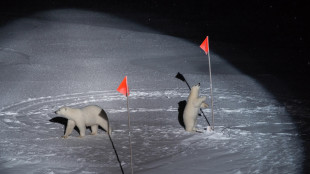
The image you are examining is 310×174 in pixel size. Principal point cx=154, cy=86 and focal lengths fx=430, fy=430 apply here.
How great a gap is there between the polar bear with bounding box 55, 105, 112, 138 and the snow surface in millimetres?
159

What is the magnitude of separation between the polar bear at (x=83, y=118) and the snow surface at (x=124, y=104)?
159mm

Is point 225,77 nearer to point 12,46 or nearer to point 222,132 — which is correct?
point 222,132

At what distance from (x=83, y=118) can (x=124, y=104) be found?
1.92 meters

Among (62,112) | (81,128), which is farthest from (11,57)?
(81,128)

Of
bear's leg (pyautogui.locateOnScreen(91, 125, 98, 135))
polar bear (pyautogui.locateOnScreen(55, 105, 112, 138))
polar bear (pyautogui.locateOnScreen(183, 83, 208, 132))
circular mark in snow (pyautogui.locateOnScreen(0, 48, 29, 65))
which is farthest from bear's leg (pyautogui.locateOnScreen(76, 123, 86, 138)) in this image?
circular mark in snow (pyautogui.locateOnScreen(0, 48, 29, 65))

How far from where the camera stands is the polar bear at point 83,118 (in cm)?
670

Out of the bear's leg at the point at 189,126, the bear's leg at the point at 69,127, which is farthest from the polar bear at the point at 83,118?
the bear's leg at the point at 189,126

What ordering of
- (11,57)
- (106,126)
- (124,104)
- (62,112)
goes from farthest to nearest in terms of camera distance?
(11,57)
(124,104)
(106,126)
(62,112)

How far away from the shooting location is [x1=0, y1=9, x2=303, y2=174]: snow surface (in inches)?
226

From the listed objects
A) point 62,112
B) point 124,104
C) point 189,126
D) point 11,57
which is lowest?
point 189,126

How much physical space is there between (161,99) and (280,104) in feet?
7.72

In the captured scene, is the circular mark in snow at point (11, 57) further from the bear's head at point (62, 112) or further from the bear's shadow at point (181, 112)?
the bear's head at point (62, 112)

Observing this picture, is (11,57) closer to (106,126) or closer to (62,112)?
(62,112)

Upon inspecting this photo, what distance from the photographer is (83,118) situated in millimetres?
6719
